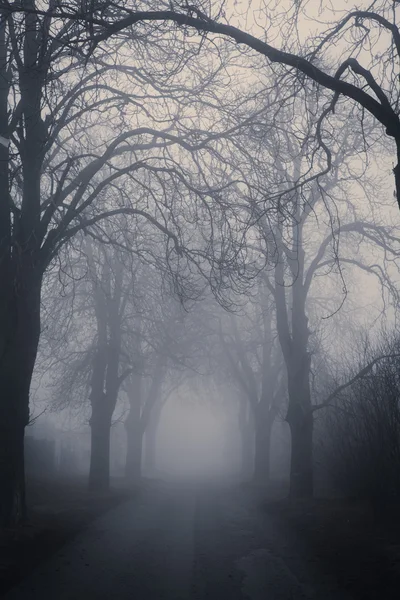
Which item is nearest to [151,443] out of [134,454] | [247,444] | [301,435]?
[247,444]

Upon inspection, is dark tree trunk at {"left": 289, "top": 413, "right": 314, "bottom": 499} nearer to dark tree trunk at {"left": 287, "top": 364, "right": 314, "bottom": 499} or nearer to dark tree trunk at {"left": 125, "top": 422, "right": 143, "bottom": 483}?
dark tree trunk at {"left": 287, "top": 364, "right": 314, "bottom": 499}

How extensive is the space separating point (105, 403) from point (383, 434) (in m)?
12.5

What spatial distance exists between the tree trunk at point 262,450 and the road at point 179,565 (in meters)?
13.8

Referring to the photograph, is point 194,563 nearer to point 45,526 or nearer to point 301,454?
point 45,526

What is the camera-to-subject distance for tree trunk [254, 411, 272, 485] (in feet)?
86.3

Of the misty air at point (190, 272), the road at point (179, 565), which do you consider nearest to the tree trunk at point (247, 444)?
the misty air at point (190, 272)

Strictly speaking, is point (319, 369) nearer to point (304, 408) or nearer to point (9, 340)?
point (304, 408)

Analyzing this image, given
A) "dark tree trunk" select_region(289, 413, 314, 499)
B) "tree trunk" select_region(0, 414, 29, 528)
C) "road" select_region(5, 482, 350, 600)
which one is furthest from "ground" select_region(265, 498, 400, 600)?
"tree trunk" select_region(0, 414, 29, 528)

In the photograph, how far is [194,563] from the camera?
7965mm

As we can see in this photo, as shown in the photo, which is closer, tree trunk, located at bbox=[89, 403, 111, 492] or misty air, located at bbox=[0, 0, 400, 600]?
misty air, located at bbox=[0, 0, 400, 600]

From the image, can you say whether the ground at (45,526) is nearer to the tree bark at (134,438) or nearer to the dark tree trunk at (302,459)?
the dark tree trunk at (302,459)

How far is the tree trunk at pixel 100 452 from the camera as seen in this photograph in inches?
782

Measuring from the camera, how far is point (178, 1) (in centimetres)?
712

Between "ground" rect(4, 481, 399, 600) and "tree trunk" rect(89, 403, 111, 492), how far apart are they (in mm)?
6988
